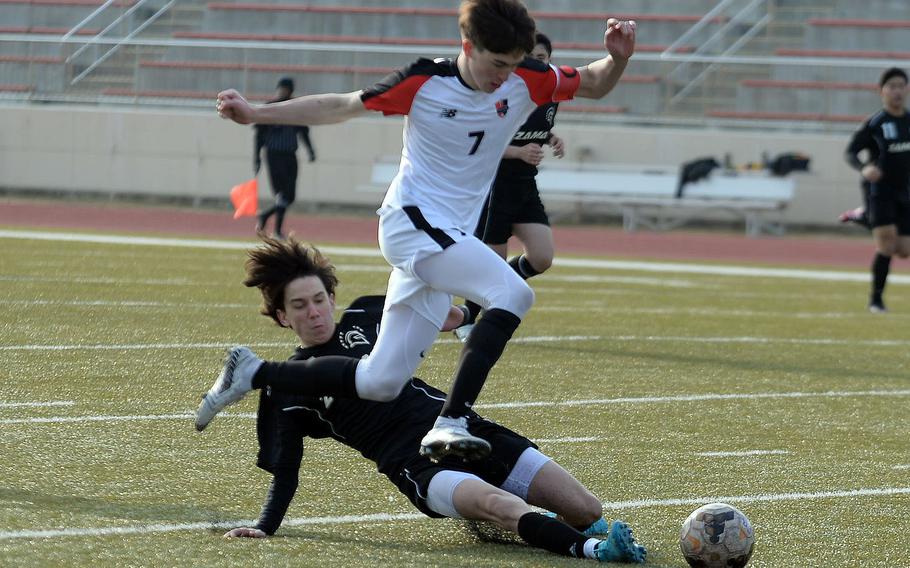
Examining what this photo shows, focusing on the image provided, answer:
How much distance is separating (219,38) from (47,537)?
80.5 ft

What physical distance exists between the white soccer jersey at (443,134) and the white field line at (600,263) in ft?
37.4

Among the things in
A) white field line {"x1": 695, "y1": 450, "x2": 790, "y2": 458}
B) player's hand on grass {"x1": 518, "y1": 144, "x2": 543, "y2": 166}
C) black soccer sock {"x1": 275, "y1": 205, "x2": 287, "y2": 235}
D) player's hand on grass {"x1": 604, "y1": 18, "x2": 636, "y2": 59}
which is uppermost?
player's hand on grass {"x1": 604, "y1": 18, "x2": 636, "y2": 59}

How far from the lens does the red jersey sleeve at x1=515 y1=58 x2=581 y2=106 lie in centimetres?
521

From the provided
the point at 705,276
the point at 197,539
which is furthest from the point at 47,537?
the point at 705,276

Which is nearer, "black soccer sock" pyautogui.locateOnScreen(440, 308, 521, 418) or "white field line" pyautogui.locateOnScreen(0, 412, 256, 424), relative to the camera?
"black soccer sock" pyautogui.locateOnScreen(440, 308, 521, 418)

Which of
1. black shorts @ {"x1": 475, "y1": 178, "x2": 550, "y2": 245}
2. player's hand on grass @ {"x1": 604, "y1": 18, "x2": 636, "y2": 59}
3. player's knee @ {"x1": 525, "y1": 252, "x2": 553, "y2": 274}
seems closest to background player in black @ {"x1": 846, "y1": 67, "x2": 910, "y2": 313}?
black shorts @ {"x1": 475, "y1": 178, "x2": 550, "y2": 245}

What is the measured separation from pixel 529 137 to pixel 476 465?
4758 millimetres

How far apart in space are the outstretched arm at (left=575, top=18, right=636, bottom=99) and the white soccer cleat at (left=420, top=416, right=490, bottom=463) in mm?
1545

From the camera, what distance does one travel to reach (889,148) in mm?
12844

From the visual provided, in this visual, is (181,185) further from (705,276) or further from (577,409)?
(577,409)

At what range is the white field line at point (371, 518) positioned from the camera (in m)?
4.37

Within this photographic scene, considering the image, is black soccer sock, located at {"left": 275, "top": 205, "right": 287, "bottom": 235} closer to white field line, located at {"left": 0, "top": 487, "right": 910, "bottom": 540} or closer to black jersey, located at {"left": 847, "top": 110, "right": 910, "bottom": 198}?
black jersey, located at {"left": 847, "top": 110, "right": 910, "bottom": 198}

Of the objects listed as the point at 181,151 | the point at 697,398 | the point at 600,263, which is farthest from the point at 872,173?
the point at 181,151

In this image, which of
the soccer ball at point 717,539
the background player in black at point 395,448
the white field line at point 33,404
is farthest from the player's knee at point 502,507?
the white field line at point 33,404
